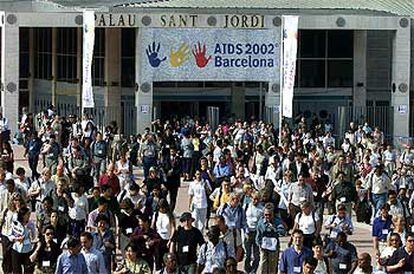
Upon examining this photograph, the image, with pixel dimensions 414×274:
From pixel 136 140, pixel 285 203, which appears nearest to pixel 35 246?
pixel 285 203

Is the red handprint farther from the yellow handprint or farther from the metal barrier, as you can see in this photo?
the metal barrier

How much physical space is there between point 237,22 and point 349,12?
217 inches

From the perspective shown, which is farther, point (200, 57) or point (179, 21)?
point (179, 21)

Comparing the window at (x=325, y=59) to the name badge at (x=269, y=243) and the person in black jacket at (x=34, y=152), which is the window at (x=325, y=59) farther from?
the name badge at (x=269, y=243)

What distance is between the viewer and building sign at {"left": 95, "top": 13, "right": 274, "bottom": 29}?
47.7 meters

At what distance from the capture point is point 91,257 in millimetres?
17766

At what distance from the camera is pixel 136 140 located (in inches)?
1442

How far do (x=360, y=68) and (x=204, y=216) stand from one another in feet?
98.6

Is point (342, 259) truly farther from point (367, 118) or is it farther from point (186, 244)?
point (367, 118)

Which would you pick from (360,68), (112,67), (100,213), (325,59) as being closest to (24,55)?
(112,67)

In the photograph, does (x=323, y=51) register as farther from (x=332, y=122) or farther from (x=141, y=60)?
(x=141, y=60)

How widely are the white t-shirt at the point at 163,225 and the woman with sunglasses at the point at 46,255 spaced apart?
7.80 ft

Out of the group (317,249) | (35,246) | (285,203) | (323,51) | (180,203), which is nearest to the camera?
(317,249)

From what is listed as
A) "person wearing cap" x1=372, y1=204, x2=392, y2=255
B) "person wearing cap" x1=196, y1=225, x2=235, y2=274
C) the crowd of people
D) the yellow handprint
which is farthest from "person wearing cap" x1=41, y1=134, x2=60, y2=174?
the yellow handprint
